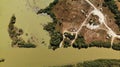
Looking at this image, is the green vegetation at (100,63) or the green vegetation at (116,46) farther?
the green vegetation at (116,46)

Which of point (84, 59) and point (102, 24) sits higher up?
point (102, 24)

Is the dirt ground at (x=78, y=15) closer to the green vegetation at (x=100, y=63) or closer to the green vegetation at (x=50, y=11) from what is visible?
the green vegetation at (x=50, y=11)

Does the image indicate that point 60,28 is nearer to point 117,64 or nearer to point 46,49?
point 46,49

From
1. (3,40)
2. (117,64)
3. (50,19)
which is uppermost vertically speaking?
(50,19)

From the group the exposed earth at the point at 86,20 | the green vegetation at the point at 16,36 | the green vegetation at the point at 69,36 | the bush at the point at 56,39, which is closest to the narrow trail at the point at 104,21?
the exposed earth at the point at 86,20

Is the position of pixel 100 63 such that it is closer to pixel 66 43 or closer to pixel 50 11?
pixel 66 43

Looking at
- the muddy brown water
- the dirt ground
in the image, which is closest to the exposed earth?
the dirt ground

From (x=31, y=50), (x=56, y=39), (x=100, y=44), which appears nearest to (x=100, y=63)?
(x=100, y=44)

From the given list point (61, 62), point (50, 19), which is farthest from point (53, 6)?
point (61, 62)

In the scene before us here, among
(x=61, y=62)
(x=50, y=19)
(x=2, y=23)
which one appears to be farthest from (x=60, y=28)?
(x=2, y=23)
